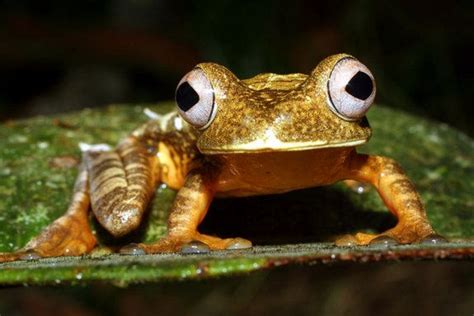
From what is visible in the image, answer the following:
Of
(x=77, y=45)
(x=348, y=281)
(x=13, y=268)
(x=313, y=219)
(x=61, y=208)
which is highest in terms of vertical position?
(x=13, y=268)

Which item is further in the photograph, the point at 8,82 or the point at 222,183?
the point at 8,82

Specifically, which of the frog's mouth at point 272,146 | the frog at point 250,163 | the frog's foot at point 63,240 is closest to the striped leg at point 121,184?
the frog at point 250,163

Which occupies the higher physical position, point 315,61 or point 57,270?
point 57,270

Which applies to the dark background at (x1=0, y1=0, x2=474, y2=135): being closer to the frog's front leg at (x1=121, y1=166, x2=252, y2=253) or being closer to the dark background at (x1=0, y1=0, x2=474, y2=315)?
the dark background at (x1=0, y1=0, x2=474, y2=315)

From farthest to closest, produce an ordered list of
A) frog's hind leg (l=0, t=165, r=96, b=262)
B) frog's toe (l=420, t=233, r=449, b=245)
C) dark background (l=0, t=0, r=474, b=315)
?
dark background (l=0, t=0, r=474, b=315), frog's hind leg (l=0, t=165, r=96, b=262), frog's toe (l=420, t=233, r=449, b=245)

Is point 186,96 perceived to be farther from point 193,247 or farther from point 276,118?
point 193,247

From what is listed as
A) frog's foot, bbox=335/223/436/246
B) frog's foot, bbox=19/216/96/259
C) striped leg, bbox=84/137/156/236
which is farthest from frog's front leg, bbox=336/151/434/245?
frog's foot, bbox=19/216/96/259

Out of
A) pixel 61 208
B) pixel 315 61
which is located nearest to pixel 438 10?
pixel 315 61

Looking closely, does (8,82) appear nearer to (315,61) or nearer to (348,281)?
(315,61)
